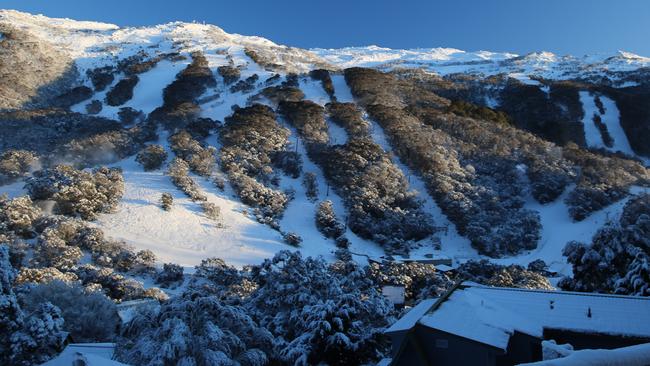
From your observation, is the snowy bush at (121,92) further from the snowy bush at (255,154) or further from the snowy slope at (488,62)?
the snowy slope at (488,62)

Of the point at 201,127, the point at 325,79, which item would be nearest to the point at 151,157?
the point at 201,127

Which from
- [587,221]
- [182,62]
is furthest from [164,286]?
[182,62]

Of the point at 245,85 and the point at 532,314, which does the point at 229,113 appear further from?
the point at 532,314

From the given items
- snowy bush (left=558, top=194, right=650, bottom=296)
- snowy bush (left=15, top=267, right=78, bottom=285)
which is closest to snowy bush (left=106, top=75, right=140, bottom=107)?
snowy bush (left=15, top=267, right=78, bottom=285)

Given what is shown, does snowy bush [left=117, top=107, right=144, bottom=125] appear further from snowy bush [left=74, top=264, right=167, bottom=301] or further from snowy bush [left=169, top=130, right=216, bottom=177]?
snowy bush [left=74, top=264, right=167, bottom=301]

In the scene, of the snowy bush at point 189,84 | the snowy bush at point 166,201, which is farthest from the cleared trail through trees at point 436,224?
the snowy bush at point 189,84
